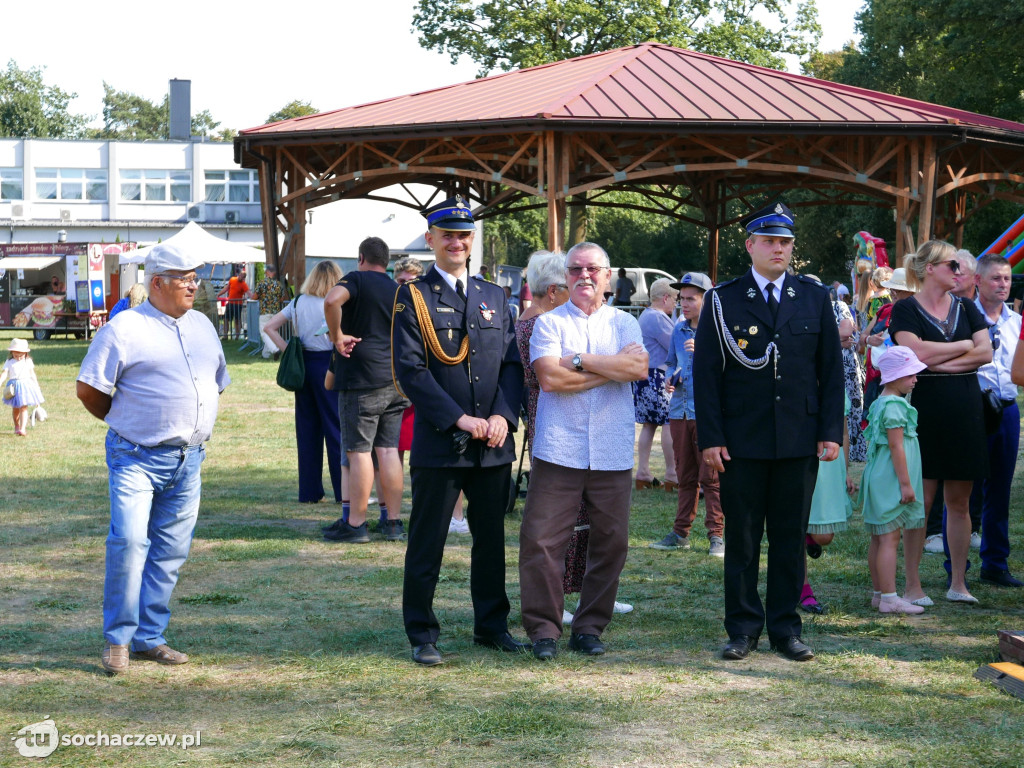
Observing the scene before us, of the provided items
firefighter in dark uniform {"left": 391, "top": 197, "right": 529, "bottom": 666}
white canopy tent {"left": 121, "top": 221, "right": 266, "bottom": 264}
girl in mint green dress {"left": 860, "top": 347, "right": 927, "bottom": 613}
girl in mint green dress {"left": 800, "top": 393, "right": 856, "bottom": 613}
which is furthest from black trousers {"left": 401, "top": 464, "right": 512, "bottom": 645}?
white canopy tent {"left": 121, "top": 221, "right": 266, "bottom": 264}

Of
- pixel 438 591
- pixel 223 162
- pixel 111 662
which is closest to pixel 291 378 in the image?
pixel 438 591

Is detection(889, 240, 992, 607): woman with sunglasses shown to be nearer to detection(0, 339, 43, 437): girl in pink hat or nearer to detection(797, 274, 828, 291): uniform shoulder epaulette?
detection(797, 274, 828, 291): uniform shoulder epaulette

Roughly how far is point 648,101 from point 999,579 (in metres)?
14.7

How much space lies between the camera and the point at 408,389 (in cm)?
527

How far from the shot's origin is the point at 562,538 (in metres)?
5.41

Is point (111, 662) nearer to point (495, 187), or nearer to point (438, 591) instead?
point (438, 591)

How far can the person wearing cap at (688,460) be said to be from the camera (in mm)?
7766

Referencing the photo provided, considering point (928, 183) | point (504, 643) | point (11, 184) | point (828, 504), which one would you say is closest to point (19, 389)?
point (504, 643)

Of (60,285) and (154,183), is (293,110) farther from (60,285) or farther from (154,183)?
(60,285)

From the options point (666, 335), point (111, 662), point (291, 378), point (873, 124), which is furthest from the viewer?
point (873, 124)

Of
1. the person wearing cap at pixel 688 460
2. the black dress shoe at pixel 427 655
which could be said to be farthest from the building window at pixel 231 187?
the black dress shoe at pixel 427 655

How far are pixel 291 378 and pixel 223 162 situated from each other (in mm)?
53610

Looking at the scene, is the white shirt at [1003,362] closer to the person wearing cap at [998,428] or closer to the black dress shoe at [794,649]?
the person wearing cap at [998,428]

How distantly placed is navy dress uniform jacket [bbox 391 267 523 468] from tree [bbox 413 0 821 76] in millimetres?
37371
